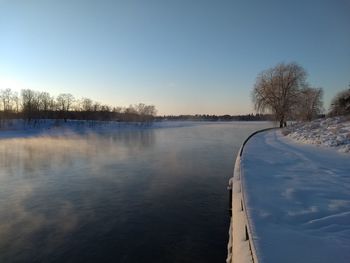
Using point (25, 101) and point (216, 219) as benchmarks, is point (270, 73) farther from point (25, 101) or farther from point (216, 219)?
point (25, 101)

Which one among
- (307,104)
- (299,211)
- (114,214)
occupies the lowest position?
(114,214)

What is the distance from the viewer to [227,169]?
65.8ft

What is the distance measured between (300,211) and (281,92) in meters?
47.9

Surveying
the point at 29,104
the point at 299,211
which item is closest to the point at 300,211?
the point at 299,211

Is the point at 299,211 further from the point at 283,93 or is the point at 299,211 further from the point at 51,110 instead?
the point at 51,110

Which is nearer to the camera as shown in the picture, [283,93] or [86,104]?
[283,93]

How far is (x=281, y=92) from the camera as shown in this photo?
172 feet

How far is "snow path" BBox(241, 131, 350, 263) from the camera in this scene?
218 inches

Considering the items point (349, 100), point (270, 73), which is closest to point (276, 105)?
point (270, 73)

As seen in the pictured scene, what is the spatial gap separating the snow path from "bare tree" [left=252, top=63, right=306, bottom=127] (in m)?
39.3

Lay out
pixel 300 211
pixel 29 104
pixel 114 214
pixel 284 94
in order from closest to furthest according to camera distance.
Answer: pixel 300 211 → pixel 114 214 → pixel 284 94 → pixel 29 104

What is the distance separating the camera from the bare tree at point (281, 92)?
169ft

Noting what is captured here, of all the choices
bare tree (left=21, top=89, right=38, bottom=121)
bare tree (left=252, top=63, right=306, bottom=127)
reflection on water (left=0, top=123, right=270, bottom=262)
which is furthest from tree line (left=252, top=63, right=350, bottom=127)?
bare tree (left=21, top=89, right=38, bottom=121)

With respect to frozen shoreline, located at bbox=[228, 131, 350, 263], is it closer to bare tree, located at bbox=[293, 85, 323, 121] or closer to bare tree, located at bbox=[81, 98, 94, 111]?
bare tree, located at bbox=[293, 85, 323, 121]
